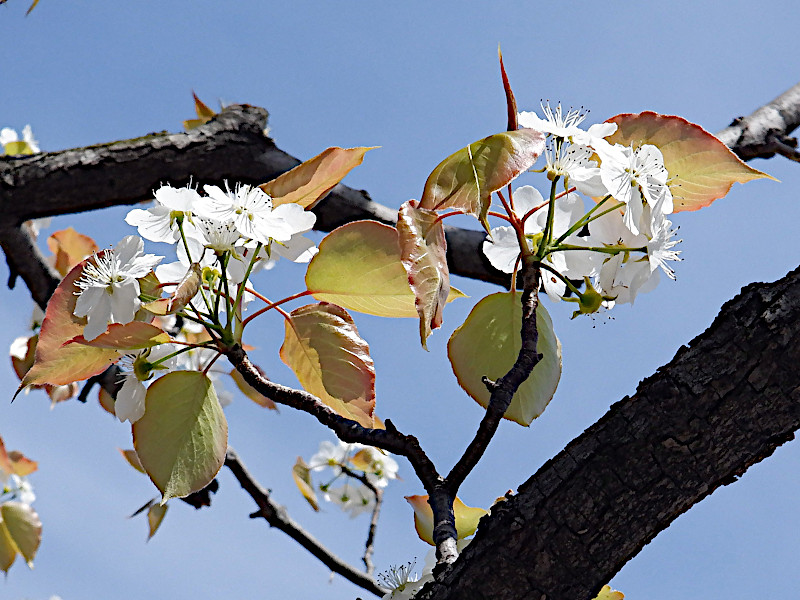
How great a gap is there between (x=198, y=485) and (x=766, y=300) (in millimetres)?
480

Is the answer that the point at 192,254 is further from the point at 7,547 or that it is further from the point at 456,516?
the point at 7,547

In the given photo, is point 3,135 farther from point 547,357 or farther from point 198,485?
point 547,357

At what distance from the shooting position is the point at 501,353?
1.91 ft

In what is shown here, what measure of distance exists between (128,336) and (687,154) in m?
0.50

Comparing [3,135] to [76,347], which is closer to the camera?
[76,347]

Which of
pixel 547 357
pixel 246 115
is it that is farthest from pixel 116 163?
pixel 547 357

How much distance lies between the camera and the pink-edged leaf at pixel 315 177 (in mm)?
596

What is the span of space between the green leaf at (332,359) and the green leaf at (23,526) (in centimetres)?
139

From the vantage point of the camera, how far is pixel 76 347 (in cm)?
61

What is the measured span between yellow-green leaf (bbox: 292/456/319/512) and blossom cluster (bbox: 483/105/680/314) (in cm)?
113

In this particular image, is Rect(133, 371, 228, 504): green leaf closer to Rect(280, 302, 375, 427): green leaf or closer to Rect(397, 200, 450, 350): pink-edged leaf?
Rect(280, 302, 375, 427): green leaf

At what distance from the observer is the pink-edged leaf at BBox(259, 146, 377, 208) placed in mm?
596

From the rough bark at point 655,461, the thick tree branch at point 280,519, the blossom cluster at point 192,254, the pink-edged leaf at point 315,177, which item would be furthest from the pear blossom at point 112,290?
the thick tree branch at point 280,519

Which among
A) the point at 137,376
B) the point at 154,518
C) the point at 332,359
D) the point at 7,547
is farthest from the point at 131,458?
the point at 332,359
